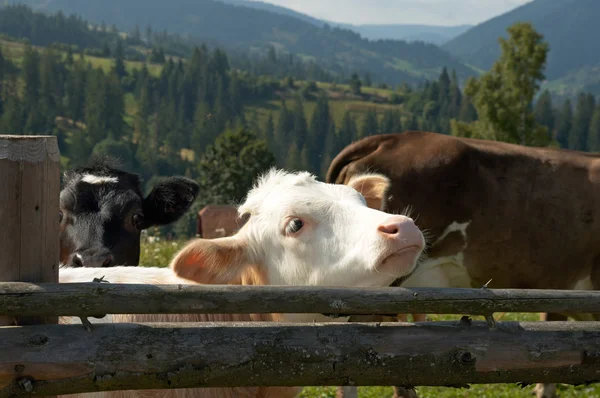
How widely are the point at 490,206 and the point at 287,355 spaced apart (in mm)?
5075

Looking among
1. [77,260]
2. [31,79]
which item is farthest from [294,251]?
[31,79]

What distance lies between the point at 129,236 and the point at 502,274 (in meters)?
3.95

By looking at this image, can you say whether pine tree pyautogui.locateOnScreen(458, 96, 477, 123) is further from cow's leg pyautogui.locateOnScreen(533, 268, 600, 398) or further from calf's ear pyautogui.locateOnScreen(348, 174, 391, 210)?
calf's ear pyautogui.locateOnScreen(348, 174, 391, 210)

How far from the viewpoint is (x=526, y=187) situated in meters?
7.67

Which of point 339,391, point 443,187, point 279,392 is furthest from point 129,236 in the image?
point 443,187

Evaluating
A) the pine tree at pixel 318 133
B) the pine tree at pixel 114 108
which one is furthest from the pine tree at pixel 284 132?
the pine tree at pixel 114 108

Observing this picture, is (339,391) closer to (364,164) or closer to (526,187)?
(364,164)

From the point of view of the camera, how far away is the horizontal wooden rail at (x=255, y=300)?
2.79 meters

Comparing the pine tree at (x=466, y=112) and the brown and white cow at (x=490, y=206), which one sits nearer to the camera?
the brown and white cow at (x=490, y=206)

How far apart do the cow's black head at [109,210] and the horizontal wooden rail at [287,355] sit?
266 cm

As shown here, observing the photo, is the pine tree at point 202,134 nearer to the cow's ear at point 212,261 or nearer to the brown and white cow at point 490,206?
the brown and white cow at point 490,206

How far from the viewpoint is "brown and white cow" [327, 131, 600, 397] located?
7359mm

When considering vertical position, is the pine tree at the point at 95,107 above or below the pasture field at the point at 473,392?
below

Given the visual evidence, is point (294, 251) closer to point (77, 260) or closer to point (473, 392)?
point (77, 260)
